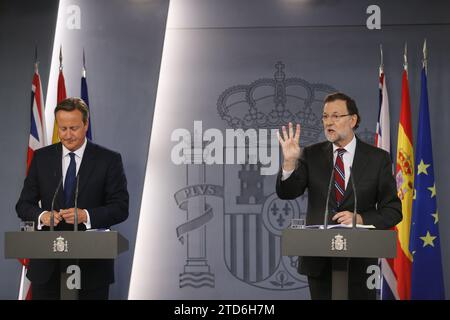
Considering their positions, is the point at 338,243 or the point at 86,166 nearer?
the point at 338,243

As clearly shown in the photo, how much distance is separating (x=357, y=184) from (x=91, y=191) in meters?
1.45

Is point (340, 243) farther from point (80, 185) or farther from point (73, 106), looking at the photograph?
point (73, 106)

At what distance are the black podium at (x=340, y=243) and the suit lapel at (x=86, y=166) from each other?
4.08 ft

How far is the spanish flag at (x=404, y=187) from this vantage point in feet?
20.4

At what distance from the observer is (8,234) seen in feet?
12.7

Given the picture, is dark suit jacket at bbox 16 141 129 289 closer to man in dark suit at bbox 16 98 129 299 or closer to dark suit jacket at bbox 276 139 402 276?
man in dark suit at bbox 16 98 129 299

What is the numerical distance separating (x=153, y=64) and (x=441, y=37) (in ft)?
8.20

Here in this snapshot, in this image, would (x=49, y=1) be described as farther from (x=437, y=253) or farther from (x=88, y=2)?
(x=437, y=253)

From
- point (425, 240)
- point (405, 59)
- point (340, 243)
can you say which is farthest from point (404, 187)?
point (340, 243)

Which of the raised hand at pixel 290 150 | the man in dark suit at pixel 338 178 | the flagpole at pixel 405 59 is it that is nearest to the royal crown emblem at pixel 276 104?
the flagpole at pixel 405 59

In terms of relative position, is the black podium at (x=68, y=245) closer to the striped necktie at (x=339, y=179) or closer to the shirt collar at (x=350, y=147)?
the striped necktie at (x=339, y=179)

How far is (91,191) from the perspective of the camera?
4320mm

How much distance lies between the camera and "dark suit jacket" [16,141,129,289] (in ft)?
13.6

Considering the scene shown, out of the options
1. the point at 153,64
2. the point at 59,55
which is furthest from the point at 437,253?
the point at 59,55
